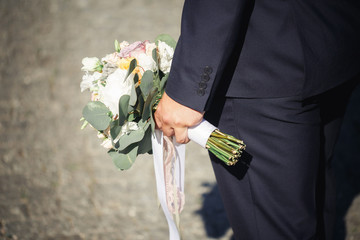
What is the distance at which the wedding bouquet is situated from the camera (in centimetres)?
128

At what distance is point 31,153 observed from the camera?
3.16m

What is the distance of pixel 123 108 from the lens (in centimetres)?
129

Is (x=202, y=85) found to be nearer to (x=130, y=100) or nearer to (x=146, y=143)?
(x=130, y=100)

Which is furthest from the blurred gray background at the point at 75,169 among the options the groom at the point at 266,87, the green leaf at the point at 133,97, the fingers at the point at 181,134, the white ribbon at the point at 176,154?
the green leaf at the point at 133,97

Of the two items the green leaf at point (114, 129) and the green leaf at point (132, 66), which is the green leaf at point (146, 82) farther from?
the green leaf at point (114, 129)

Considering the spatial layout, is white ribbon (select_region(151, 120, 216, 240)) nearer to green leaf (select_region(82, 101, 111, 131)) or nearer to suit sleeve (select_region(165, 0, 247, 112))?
suit sleeve (select_region(165, 0, 247, 112))

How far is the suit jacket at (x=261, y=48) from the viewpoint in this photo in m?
1.12

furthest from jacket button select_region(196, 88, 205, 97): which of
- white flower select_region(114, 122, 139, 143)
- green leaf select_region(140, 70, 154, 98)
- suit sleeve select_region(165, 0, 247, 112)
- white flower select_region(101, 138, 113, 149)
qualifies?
white flower select_region(101, 138, 113, 149)

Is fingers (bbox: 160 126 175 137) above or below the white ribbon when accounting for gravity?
above

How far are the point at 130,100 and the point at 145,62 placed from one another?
18 centimetres

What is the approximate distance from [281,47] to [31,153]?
2780 millimetres

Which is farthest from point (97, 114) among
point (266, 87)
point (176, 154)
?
point (266, 87)

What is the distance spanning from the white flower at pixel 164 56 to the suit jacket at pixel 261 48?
20 centimetres

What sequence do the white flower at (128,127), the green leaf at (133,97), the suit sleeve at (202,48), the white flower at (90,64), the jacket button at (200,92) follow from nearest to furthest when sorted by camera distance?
1. the suit sleeve at (202,48)
2. the jacket button at (200,92)
3. the green leaf at (133,97)
4. the white flower at (128,127)
5. the white flower at (90,64)
